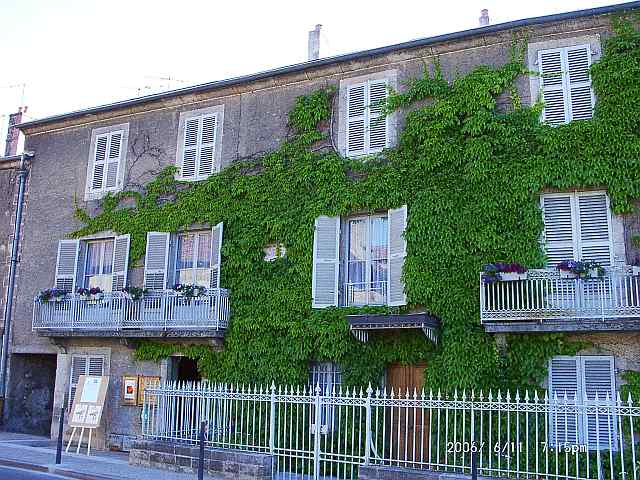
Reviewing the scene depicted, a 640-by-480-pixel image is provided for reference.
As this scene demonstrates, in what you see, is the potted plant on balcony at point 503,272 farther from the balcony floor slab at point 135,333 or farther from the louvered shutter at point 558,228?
the balcony floor slab at point 135,333

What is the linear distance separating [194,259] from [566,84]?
9.48m

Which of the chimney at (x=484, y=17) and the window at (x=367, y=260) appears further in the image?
the chimney at (x=484, y=17)

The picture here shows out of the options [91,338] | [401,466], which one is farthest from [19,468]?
[401,466]

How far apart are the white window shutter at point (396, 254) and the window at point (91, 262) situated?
7.34 metres

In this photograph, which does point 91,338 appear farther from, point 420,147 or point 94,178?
point 420,147

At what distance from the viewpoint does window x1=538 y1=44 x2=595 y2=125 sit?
14.2 metres

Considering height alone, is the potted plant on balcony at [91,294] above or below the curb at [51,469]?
above

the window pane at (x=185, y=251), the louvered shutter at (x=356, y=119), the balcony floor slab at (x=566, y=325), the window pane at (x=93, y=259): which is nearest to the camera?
the balcony floor slab at (x=566, y=325)

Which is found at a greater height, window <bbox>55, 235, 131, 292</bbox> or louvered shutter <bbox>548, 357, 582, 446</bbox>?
window <bbox>55, 235, 131, 292</bbox>

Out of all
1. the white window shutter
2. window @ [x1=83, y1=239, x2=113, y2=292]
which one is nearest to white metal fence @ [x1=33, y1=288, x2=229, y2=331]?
window @ [x1=83, y1=239, x2=113, y2=292]

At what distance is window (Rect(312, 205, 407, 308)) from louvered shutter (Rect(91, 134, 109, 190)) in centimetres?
712

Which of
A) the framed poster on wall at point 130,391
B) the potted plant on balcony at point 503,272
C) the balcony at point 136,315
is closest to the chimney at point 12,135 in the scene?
the balcony at point 136,315

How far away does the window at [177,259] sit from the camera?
57.2ft

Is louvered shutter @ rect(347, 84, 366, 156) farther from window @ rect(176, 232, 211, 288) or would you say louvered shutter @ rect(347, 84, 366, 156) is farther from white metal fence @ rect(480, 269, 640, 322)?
white metal fence @ rect(480, 269, 640, 322)
